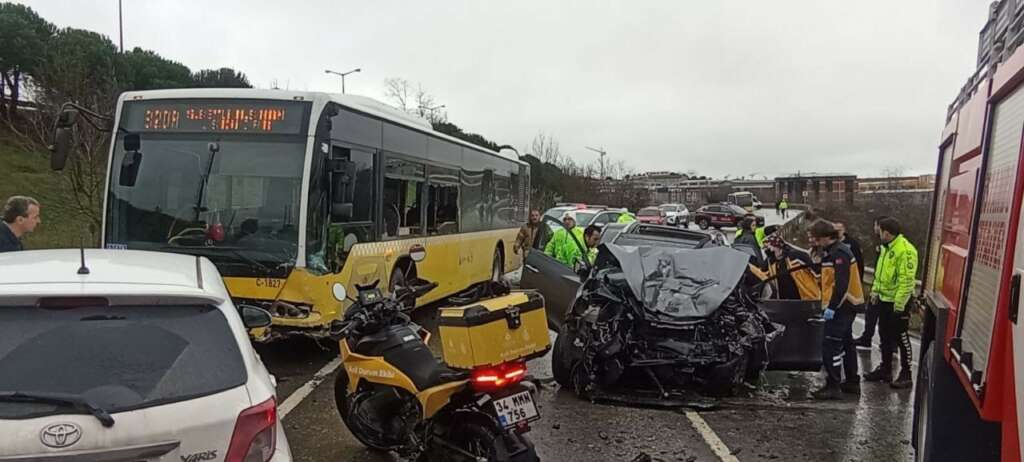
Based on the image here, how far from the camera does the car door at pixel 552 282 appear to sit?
25.4 feet

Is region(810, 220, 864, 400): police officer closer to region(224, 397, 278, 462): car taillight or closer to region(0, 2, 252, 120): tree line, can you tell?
region(224, 397, 278, 462): car taillight

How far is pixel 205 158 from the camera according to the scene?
7805 millimetres

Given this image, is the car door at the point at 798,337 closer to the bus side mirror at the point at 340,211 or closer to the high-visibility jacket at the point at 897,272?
the high-visibility jacket at the point at 897,272

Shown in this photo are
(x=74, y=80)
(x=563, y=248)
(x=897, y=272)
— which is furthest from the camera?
(x=74, y=80)

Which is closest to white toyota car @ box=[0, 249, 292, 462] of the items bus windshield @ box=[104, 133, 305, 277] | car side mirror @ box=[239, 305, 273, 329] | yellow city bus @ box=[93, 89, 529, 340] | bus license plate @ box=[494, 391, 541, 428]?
car side mirror @ box=[239, 305, 273, 329]

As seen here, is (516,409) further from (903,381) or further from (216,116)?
(216,116)

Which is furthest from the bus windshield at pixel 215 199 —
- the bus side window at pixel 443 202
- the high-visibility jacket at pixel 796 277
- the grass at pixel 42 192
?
the grass at pixel 42 192

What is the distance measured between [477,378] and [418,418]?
719mm

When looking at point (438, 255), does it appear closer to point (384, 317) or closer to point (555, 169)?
point (384, 317)

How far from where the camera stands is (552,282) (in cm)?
796

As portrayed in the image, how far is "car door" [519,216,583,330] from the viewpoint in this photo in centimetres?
775

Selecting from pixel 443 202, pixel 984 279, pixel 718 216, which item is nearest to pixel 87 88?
pixel 443 202

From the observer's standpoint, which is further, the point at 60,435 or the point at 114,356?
the point at 114,356

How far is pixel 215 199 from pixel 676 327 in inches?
187
